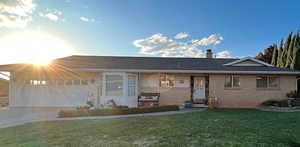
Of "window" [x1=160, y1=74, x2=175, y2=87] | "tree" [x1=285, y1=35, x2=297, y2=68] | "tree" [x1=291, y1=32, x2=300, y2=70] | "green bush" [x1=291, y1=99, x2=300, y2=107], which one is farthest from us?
"tree" [x1=285, y1=35, x2=297, y2=68]

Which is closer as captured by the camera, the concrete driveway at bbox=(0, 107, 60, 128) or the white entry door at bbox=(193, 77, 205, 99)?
the concrete driveway at bbox=(0, 107, 60, 128)

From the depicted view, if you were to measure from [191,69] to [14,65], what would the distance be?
11974 mm

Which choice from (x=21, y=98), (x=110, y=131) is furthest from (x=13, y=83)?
(x=110, y=131)

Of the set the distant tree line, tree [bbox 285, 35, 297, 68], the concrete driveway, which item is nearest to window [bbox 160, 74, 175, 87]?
the concrete driveway

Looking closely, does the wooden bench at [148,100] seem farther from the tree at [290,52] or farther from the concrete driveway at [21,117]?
the tree at [290,52]

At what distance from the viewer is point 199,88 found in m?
11.3

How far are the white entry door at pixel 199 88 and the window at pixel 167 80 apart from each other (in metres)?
1.75

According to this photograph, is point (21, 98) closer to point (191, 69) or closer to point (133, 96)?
point (133, 96)

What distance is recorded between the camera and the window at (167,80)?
11031mm

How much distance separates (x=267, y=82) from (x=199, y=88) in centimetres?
458

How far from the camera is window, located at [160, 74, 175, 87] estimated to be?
434 inches

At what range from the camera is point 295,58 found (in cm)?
1605

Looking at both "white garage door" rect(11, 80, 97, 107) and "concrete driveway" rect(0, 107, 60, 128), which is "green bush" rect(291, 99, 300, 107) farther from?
"concrete driveway" rect(0, 107, 60, 128)

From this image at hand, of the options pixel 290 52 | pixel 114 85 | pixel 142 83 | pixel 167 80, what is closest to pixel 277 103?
pixel 167 80
